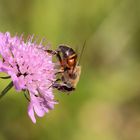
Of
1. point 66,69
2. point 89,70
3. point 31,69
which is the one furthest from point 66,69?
point 89,70

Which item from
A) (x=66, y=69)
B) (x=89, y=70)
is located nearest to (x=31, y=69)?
(x=66, y=69)

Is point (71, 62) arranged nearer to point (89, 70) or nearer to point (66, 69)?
point (66, 69)

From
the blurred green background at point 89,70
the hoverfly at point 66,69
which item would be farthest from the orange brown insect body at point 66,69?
the blurred green background at point 89,70

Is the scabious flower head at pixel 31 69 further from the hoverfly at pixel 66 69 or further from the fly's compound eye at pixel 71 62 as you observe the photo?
the fly's compound eye at pixel 71 62

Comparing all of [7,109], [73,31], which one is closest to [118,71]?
[73,31]

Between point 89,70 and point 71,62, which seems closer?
point 71,62

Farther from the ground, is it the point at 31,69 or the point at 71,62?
the point at 71,62

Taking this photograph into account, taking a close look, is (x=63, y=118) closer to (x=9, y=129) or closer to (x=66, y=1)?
(x=9, y=129)
